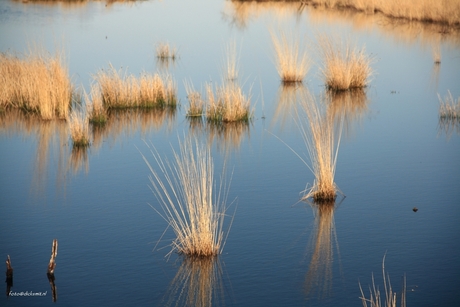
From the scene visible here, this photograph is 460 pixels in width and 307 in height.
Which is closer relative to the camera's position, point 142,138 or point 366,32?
point 142,138

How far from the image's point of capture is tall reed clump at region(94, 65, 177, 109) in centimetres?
1066

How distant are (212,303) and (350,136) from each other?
17.0 ft

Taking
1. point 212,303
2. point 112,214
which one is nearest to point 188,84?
point 112,214

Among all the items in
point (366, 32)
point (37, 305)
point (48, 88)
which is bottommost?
point (37, 305)

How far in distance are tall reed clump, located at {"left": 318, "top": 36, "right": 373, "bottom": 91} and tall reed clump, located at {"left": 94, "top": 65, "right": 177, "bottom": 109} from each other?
2.73 meters

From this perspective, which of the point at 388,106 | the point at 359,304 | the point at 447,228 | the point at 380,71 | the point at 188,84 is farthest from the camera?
the point at 380,71

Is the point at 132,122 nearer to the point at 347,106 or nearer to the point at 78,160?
the point at 78,160

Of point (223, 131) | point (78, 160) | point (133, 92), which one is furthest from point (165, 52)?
point (78, 160)

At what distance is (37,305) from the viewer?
16.0ft

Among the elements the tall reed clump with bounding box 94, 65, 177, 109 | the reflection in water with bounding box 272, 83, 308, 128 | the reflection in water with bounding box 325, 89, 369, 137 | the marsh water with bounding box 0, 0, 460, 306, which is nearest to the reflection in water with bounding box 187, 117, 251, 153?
the marsh water with bounding box 0, 0, 460, 306

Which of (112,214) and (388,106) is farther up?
(388,106)

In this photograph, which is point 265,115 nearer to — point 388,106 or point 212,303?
point 388,106

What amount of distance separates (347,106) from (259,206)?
15.7 feet

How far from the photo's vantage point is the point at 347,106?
11.1 m
